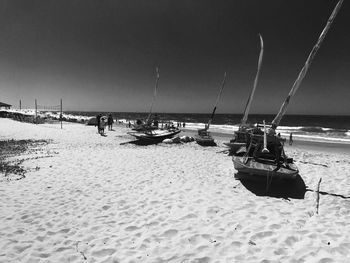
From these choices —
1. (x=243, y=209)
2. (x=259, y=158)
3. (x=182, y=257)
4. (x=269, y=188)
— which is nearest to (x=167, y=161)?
(x=259, y=158)

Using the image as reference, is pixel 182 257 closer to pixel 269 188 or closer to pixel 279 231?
pixel 279 231

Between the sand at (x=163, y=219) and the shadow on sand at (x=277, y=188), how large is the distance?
206 mm

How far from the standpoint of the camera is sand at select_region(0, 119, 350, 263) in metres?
4.85

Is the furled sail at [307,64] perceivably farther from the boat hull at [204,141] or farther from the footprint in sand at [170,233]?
the boat hull at [204,141]

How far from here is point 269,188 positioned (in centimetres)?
896

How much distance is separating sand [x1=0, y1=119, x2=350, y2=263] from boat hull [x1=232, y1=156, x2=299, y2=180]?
0.67 meters

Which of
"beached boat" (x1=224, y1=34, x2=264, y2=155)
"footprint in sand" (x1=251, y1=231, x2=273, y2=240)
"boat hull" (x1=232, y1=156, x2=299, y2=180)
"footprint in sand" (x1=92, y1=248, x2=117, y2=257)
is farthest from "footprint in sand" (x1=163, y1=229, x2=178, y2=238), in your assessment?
"beached boat" (x1=224, y1=34, x2=264, y2=155)

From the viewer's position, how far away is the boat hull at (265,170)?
8.54 m

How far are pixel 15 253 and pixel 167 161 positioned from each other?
9141 millimetres

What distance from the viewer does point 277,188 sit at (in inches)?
355

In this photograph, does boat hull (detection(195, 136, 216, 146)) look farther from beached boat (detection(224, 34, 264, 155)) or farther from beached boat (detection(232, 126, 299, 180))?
beached boat (detection(232, 126, 299, 180))

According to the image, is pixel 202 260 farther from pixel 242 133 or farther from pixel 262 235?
pixel 242 133

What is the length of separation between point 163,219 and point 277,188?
16.4 feet

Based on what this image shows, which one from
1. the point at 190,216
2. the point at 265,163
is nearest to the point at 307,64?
the point at 265,163
